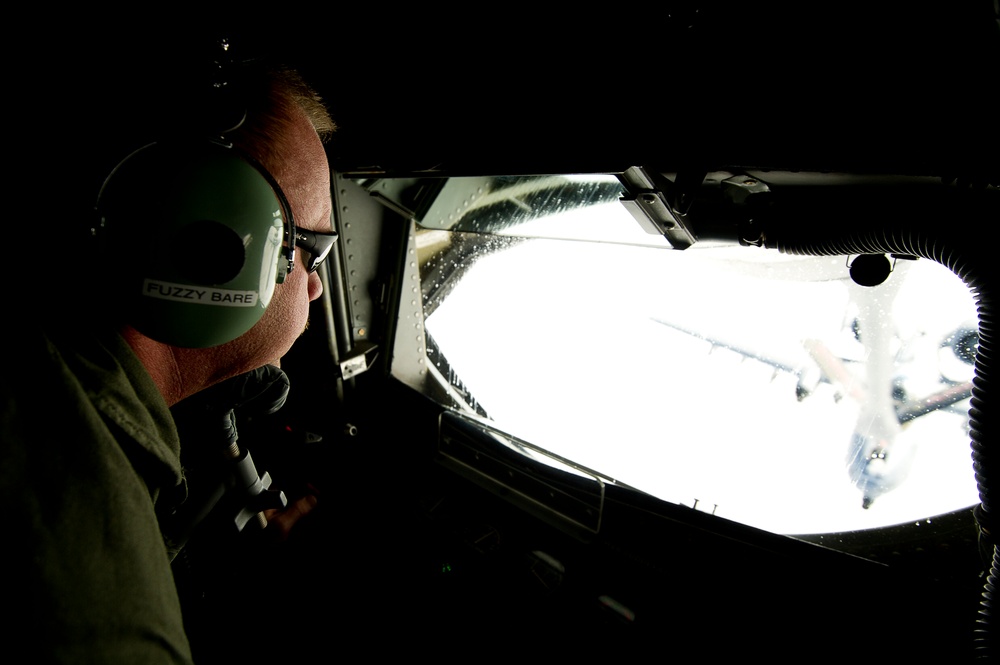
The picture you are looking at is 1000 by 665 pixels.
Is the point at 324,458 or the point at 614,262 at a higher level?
the point at 614,262

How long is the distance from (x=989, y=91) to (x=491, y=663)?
6.81ft

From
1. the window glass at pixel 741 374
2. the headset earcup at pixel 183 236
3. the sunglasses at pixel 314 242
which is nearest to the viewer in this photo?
the headset earcup at pixel 183 236

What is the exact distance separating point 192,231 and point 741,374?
1.50 m

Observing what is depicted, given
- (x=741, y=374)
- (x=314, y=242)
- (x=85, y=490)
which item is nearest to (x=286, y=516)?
(x=314, y=242)

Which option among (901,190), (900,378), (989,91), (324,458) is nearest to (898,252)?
(901,190)

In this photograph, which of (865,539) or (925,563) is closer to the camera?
(925,563)

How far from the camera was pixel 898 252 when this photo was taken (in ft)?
3.12

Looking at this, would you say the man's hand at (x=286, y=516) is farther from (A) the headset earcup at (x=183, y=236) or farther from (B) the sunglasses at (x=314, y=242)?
(A) the headset earcup at (x=183, y=236)

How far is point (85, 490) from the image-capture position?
608 mm

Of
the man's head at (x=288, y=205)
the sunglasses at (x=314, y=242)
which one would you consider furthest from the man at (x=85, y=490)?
the sunglasses at (x=314, y=242)

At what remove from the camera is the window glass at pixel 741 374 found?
3.93 feet

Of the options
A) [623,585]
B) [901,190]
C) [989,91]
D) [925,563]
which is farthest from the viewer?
[623,585]

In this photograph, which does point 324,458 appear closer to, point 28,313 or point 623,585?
point 623,585

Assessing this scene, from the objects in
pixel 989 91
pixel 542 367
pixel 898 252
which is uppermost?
pixel 989 91
